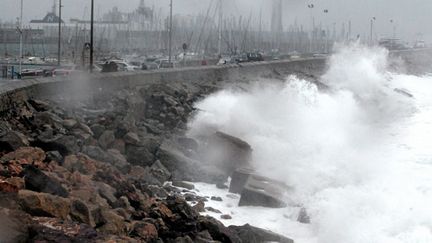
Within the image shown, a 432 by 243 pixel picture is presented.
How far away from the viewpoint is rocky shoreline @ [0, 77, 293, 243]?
5445 millimetres

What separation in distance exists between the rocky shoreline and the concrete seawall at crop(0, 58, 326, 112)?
223 millimetres

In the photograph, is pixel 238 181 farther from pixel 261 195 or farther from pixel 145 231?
pixel 145 231

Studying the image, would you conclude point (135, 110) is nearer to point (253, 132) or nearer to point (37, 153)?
point (253, 132)

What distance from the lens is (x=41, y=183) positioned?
6.10 meters

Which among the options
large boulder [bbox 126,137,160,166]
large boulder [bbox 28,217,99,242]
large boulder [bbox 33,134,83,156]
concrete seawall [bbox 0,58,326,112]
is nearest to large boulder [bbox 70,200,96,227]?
large boulder [bbox 28,217,99,242]

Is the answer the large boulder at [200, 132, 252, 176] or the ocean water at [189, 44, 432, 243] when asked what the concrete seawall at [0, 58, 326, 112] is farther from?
the large boulder at [200, 132, 252, 176]

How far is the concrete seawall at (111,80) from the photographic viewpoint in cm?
1037

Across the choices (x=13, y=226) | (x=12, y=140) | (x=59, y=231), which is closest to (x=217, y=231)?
(x=59, y=231)

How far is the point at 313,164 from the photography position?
516 inches

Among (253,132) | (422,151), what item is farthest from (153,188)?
(422,151)

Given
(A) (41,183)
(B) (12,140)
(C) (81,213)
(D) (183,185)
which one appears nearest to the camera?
(C) (81,213)

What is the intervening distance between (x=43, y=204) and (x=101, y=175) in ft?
7.34

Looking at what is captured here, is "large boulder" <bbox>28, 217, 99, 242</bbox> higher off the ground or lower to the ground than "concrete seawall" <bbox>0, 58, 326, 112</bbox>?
lower

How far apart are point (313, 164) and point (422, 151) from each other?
4.68 metres
